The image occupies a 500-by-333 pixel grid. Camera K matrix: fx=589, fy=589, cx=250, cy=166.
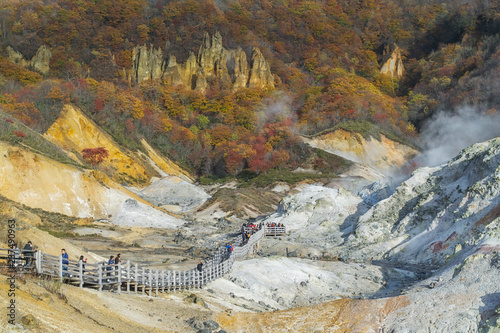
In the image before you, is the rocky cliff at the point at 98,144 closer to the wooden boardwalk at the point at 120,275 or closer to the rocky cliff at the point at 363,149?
the rocky cliff at the point at 363,149

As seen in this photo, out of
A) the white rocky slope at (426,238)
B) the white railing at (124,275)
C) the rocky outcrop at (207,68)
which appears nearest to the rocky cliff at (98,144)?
the white rocky slope at (426,238)

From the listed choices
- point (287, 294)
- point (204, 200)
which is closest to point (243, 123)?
point (204, 200)

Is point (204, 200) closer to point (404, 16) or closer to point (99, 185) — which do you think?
point (99, 185)

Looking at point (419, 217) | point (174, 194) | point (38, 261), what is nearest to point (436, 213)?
point (419, 217)

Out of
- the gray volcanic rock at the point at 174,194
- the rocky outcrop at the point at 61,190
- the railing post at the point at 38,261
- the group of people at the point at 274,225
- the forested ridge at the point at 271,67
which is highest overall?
the forested ridge at the point at 271,67

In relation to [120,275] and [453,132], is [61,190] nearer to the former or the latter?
[120,275]

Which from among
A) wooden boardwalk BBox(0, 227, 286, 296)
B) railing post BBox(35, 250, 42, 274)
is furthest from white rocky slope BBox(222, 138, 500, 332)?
railing post BBox(35, 250, 42, 274)

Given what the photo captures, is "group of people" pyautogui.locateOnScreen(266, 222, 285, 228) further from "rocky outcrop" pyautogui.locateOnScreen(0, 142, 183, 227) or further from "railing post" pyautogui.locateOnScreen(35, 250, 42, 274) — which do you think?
"railing post" pyautogui.locateOnScreen(35, 250, 42, 274)
